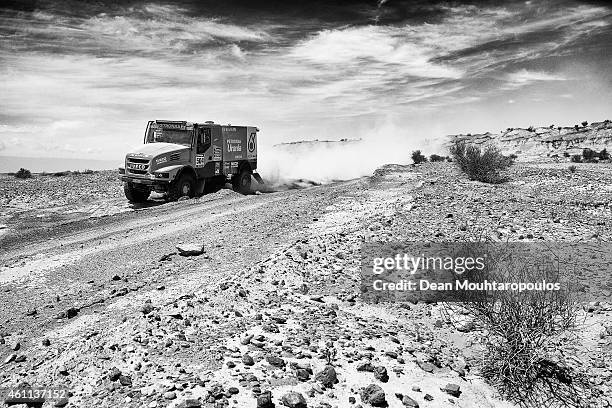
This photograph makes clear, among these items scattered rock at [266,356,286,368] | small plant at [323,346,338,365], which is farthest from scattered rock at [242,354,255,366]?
small plant at [323,346,338,365]

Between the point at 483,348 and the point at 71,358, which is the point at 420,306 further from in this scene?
the point at 71,358

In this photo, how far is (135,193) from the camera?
17.9 metres

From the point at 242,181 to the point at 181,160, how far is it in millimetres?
4596

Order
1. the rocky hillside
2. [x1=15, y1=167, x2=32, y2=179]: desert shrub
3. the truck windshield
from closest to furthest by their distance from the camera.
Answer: the truck windshield, [x1=15, y1=167, x2=32, y2=179]: desert shrub, the rocky hillside

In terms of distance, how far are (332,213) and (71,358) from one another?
8.09 meters

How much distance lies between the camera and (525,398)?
14.6 feet

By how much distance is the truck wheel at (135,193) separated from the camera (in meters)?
17.6

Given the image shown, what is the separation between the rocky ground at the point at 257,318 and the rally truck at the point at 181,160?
5.30m

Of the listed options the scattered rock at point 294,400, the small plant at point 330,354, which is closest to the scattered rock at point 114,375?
the scattered rock at point 294,400

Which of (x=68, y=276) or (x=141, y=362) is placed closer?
(x=141, y=362)

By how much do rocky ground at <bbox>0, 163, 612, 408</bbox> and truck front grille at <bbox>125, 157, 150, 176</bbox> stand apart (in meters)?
5.15

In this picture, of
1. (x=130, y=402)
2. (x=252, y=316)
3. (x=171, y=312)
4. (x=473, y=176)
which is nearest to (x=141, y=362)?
(x=130, y=402)

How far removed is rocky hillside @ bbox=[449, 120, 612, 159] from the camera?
148 feet

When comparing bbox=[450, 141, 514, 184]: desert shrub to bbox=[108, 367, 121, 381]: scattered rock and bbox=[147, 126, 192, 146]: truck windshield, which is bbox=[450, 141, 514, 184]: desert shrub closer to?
bbox=[147, 126, 192, 146]: truck windshield
